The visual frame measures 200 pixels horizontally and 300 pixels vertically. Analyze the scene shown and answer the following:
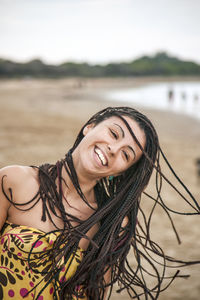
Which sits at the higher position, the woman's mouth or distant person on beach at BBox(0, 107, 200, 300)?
the woman's mouth

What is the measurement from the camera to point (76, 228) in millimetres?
1657

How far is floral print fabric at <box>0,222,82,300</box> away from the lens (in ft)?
4.86

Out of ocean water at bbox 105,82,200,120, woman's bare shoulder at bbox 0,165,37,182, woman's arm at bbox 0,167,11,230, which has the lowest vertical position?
woman's arm at bbox 0,167,11,230

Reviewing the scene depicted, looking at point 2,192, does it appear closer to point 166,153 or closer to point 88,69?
point 166,153

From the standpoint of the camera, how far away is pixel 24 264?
4.99 ft

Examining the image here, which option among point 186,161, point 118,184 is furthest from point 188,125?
point 118,184

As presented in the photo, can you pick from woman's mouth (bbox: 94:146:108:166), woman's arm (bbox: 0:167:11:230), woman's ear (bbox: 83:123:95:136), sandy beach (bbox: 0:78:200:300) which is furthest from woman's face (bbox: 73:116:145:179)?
sandy beach (bbox: 0:78:200:300)

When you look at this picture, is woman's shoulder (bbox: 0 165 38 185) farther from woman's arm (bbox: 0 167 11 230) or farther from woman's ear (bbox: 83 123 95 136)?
woman's ear (bbox: 83 123 95 136)

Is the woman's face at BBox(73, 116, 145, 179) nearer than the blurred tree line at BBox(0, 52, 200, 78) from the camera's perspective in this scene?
Yes

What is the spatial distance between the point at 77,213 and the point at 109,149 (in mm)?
466

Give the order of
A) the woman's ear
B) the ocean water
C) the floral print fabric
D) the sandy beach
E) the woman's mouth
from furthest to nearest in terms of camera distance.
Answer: the ocean water → the sandy beach → the woman's ear → the woman's mouth → the floral print fabric

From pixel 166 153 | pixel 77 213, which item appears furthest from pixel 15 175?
pixel 166 153

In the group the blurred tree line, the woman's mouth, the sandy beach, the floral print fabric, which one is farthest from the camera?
the blurred tree line

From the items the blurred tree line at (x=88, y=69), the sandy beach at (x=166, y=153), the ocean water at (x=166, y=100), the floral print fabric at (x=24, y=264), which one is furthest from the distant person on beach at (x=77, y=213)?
the blurred tree line at (x=88, y=69)
